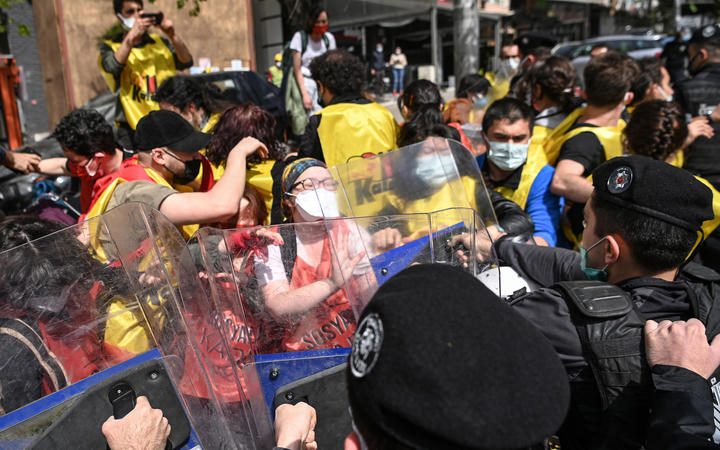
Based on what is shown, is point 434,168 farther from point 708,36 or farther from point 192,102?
point 708,36

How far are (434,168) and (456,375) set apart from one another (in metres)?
1.58

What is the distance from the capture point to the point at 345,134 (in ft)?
11.1

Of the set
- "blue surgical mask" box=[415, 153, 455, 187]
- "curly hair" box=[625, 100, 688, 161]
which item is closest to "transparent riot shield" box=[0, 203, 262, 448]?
"blue surgical mask" box=[415, 153, 455, 187]

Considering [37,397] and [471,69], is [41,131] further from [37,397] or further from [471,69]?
[37,397]

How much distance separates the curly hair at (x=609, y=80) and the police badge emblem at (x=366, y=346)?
3135 millimetres

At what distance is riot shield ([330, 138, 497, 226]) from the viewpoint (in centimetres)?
199

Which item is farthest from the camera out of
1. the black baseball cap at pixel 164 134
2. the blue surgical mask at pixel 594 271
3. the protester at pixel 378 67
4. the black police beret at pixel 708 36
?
the protester at pixel 378 67

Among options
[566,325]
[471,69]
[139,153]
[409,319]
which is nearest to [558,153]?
[566,325]

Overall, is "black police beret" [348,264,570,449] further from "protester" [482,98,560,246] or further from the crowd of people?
"protester" [482,98,560,246]

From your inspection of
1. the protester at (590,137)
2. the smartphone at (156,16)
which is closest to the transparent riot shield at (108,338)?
the protester at (590,137)

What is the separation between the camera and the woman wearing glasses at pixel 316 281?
142 centimetres

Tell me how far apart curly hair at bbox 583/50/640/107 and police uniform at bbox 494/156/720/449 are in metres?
1.89

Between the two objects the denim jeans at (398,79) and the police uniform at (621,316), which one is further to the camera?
the denim jeans at (398,79)

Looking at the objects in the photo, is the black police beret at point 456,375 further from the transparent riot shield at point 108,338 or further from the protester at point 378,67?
the protester at point 378,67
